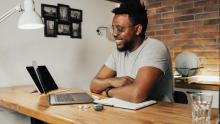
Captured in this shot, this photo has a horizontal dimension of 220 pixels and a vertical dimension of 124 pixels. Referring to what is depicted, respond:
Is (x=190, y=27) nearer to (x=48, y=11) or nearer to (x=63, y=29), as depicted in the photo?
(x=63, y=29)

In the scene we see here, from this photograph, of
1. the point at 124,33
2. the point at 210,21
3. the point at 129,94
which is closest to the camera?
the point at 129,94

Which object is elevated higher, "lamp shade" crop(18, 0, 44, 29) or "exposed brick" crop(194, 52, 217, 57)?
"lamp shade" crop(18, 0, 44, 29)

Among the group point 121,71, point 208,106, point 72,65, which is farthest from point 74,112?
point 72,65

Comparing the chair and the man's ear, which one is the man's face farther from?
the chair

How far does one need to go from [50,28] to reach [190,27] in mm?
1768

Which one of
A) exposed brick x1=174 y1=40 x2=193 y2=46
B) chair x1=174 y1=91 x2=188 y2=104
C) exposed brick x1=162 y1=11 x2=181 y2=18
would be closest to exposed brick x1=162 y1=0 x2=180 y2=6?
exposed brick x1=162 y1=11 x2=181 y2=18

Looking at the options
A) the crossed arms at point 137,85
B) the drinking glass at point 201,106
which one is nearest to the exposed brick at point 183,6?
the crossed arms at point 137,85

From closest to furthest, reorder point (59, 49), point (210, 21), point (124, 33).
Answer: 1. point (124, 33)
2. point (59, 49)
3. point (210, 21)

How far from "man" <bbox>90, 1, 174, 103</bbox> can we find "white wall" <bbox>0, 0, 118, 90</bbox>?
0.82 meters

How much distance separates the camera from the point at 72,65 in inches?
97.0

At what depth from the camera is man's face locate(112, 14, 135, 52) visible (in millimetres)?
1524

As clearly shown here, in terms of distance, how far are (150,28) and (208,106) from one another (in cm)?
229

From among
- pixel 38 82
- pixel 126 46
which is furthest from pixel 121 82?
pixel 38 82

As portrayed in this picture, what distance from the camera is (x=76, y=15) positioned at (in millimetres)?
2492
